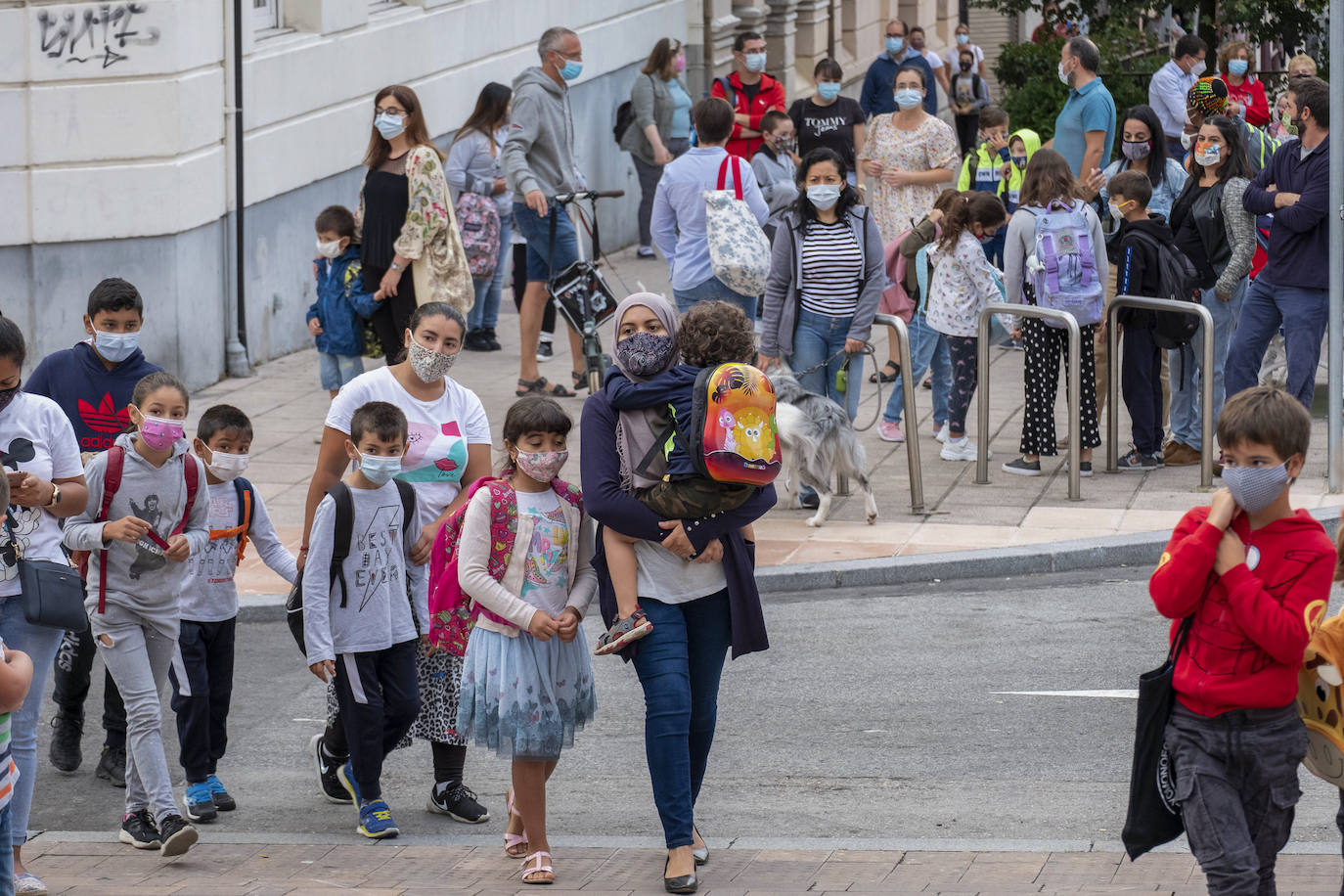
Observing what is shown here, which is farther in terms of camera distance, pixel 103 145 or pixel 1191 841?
pixel 103 145

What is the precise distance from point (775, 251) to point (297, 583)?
4.76 m

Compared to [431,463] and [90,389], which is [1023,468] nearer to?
[431,463]

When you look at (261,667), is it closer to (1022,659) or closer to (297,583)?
(297,583)

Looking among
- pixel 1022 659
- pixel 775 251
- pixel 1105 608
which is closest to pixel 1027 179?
pixel 775 251

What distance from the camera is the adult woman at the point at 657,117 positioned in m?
18.2

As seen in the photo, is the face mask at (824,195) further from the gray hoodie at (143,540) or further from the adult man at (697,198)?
the gray hoodie at (143,540)

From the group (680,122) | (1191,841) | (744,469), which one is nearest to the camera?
(1191,841)

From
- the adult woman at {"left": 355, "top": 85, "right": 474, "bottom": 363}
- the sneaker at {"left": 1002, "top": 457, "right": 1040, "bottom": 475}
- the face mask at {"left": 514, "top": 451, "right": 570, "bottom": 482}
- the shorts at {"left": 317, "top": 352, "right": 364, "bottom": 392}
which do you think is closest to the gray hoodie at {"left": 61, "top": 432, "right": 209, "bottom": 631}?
the face mask at {"left": 514, "top": 451, "right": 570, "bottom": 482}

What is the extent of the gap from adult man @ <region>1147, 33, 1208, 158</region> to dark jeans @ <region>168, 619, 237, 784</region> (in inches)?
484

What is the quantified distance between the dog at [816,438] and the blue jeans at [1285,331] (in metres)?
2.38

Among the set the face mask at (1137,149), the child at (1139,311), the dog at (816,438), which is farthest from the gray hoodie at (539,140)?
the child at (1139,311)

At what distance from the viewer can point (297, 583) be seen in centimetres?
639

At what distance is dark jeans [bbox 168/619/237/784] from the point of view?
653 centimetres

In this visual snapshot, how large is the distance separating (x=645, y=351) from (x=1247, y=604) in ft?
6.42
